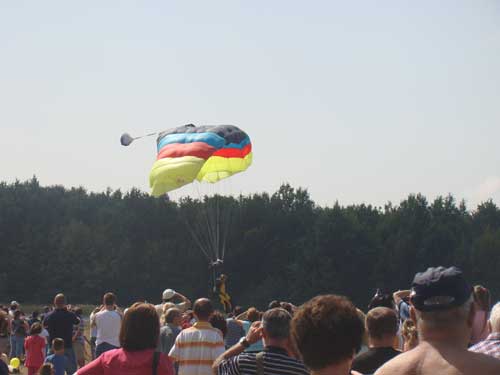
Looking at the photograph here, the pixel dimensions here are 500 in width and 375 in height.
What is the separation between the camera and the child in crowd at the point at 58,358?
42.2 ft

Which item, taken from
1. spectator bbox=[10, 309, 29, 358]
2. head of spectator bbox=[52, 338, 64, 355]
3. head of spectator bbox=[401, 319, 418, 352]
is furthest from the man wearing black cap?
spectator bbox=[10, 309, 29, 358]

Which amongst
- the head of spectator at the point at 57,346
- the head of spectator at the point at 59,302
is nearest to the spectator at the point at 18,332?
the head of spectator at the point at 59,302

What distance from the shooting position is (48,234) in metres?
73.4

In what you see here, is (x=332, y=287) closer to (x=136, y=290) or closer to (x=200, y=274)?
(x=200, y=274)

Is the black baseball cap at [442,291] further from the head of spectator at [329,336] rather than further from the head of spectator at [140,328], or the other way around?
the head of spectator at [140,328]

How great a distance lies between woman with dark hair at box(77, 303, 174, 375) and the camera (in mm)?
5086

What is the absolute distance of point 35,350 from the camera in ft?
48.7

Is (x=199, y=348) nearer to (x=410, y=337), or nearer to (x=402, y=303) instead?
(x=402, y=303)

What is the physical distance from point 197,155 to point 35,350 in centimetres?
784

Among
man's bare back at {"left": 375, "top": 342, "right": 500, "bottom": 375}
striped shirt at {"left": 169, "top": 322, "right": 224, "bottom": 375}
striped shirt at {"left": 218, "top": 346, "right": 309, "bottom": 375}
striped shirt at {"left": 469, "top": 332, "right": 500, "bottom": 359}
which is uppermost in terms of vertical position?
man's bare back at {"left": 375, "top": 342, "right": 500, "bottom": 375}

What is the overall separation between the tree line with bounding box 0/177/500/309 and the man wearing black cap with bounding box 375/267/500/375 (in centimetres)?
6232

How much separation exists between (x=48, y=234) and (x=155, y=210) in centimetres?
843

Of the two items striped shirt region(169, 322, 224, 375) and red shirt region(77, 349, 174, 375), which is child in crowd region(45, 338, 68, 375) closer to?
striped shirt region(169, 322, 224, 375)

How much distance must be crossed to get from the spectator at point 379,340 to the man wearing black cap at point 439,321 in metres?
2.28
